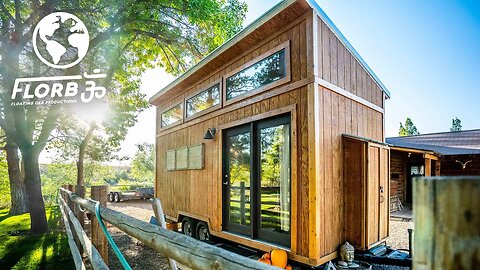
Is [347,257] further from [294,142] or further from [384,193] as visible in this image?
[294,142]

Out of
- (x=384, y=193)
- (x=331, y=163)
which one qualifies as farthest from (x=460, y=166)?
(x=331, y=163)

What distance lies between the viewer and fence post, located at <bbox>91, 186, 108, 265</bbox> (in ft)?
8.22

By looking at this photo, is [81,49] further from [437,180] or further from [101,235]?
[437,180]

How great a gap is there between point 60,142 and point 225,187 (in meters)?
14.7

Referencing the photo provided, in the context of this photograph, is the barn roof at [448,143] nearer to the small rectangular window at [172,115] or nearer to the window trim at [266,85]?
the window trim at [266,85]

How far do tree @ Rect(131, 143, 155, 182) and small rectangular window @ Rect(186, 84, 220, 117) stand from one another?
29.4 meters

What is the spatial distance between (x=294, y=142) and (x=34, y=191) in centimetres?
733

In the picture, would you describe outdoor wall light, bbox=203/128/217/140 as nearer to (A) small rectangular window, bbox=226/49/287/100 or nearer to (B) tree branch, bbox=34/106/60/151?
(A) small rectangular window, bbox=226/49/287/100

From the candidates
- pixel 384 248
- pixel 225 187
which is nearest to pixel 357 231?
pixel 384 248

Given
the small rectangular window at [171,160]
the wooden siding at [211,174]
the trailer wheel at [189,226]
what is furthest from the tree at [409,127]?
the trailer wheel at [189,226]

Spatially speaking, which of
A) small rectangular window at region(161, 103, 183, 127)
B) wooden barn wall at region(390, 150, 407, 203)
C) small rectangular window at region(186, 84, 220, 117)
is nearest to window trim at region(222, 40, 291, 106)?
small rectangular window at region(186, 84, 220, 117)

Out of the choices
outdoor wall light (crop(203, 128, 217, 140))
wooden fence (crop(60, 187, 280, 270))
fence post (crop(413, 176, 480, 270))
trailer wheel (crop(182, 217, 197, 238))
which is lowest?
trailer wheel (crop(182, 217, 197, 238))

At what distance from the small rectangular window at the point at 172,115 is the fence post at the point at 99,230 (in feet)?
15.1

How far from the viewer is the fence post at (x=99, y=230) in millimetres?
2506
